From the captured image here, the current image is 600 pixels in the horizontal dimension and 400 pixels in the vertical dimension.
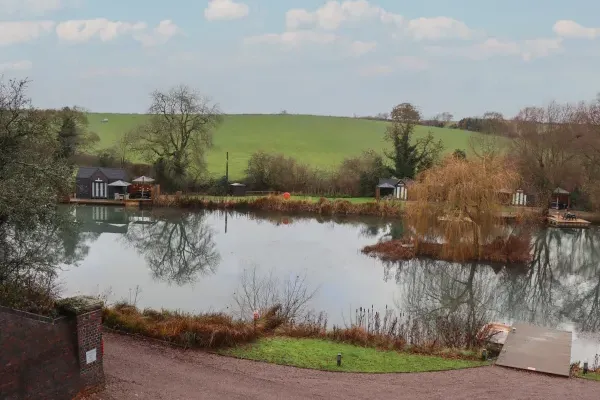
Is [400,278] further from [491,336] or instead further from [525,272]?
[491,336]

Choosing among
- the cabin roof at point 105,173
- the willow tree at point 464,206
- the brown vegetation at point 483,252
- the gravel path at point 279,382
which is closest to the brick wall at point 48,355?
the gravel path at point 279,382

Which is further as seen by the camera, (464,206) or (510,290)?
(464,206)

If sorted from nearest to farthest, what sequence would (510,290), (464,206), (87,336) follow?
(87,336) → (510,290) → (464,206)

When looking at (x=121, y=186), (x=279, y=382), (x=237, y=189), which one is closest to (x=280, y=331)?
(x=279, y=382)

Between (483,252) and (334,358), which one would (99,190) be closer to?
(483,252)

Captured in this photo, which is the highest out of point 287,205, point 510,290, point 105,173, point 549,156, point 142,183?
point 549,156

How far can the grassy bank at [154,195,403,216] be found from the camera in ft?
122

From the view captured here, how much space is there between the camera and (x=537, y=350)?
39.5 ft

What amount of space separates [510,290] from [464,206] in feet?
15.4

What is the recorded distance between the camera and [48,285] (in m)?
13.8

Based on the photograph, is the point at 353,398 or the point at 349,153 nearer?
the point at 353,398

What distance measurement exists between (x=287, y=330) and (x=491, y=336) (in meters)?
4.94

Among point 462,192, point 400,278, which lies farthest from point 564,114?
point 400,278

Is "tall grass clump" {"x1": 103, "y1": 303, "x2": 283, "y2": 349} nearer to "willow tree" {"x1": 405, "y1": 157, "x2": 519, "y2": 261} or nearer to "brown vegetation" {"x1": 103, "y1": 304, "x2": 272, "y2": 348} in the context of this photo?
"brown vegetation" {"x1": 103, "y1": 304, "x2": 272, "y2": 348}
